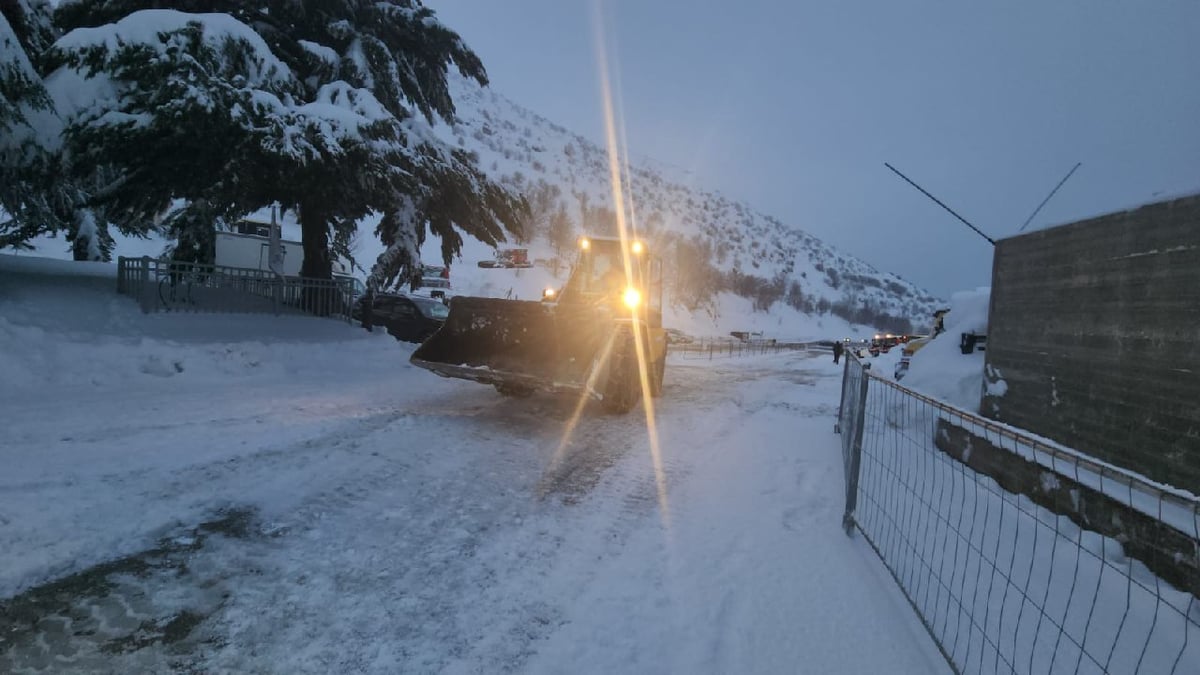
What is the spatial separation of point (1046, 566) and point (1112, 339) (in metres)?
2.27

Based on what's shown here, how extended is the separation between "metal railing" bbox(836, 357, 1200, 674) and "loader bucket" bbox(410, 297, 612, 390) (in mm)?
3608

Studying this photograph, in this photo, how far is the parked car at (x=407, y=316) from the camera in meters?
17.4

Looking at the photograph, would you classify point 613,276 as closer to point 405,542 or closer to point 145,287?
point 405,542

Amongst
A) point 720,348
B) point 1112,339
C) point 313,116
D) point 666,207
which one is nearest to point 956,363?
point 1112,339

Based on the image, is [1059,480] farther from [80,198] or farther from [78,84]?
[80,198]

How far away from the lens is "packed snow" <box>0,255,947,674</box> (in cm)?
263

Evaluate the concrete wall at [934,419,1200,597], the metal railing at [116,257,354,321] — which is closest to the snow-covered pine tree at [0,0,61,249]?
the metal railing at [116,257,354,321]

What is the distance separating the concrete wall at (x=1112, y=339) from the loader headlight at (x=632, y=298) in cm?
482

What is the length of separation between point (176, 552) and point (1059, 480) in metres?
6.51

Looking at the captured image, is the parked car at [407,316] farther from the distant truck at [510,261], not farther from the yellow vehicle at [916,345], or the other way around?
the distant truck at [510,261]

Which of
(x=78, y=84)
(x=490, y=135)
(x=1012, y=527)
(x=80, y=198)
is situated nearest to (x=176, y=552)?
(x=1012, y=527)

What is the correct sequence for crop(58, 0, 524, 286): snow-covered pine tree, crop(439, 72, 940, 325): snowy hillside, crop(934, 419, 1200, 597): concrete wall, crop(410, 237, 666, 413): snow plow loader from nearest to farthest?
crop(934, 419, 1200, 597): concrete wall
crop(410, 237, 666, 413): snow plow loader
crop(58, 0, 524, 286): snow-covered pine tree
crop(439, 72, 940, 325): snowy hillside

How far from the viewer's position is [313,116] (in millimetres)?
10359

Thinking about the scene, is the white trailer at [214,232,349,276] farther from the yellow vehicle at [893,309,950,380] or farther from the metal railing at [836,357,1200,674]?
the metal railing at [836,357,1200,674]
